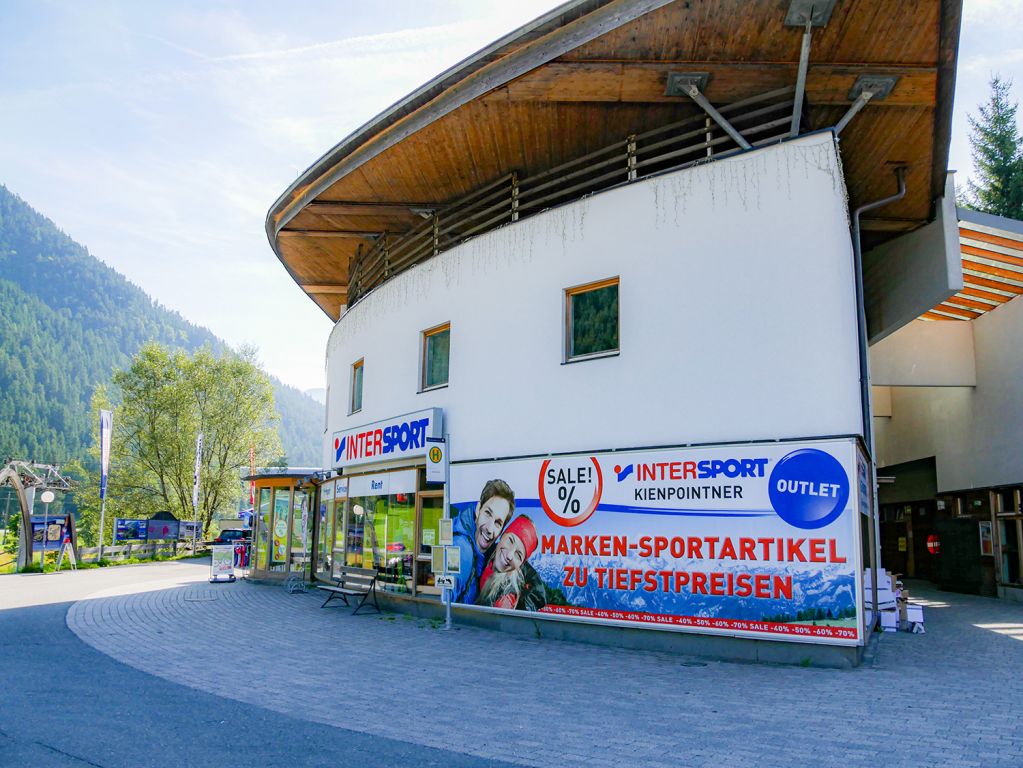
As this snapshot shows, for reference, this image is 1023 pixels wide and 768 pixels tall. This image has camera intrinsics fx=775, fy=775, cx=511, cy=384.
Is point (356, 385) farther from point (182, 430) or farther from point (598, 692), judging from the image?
point (182, 430)

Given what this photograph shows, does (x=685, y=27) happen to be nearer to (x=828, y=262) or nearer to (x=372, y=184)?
(x=828, y=262)

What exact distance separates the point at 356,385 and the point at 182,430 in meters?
27.3

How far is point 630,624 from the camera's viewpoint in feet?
33.0

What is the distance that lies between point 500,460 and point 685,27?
6610 millimetres

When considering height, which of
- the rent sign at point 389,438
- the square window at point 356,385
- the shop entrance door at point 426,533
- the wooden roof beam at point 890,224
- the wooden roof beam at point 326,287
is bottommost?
the shop entrance door at point 426,533

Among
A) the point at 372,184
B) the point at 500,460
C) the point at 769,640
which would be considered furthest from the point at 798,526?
the point at 372,184

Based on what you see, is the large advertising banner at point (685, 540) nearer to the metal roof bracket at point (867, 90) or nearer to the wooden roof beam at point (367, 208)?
the metal roof bracket at point (867, 90)

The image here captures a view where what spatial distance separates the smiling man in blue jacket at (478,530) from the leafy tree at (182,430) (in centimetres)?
3224

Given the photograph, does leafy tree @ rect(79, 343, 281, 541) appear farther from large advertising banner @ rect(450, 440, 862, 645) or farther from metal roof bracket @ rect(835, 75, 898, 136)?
metal roof bracket @ rect(835, 75, 898, 136)

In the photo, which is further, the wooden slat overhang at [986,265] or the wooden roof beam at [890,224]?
the wooden roof beam at [890,224]

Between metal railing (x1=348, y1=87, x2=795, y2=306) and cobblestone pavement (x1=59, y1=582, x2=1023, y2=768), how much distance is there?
22.0 feet

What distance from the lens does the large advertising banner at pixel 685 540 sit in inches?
346

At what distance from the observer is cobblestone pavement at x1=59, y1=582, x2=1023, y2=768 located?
5.55m

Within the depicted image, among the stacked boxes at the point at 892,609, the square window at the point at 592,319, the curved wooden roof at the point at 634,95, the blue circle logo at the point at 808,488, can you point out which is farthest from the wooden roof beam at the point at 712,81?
the stacked boxes at the point at 892,609
